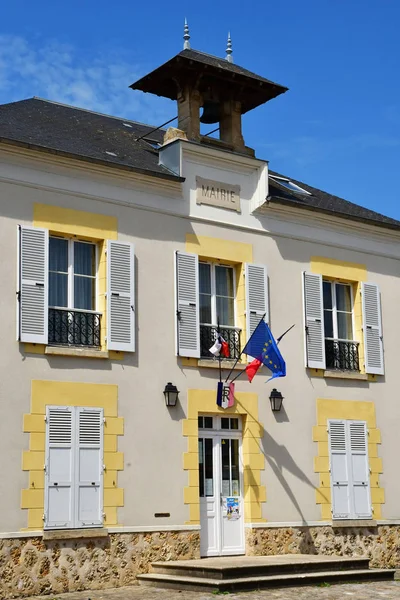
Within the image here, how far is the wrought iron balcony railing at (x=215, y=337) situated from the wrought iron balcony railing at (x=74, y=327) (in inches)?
74.9

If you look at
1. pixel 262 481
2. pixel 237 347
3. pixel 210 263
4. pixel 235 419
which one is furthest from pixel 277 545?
pixel 210 263

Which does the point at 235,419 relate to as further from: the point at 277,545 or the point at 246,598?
the point at 246,598

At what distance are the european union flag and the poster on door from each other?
2077 millimetres

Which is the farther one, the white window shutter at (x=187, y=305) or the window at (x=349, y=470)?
the window at (x=349, y=470)

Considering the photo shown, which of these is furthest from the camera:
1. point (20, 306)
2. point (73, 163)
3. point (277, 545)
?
point (277, 545)

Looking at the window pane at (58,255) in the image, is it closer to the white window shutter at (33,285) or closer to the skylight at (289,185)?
the white window shutter at (33,285)

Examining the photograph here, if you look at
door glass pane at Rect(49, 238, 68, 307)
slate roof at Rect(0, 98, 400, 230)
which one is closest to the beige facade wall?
slate roof at Rect(0, 98, 400, 230)

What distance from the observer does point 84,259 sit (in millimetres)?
14273

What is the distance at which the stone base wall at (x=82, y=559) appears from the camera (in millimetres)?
12492

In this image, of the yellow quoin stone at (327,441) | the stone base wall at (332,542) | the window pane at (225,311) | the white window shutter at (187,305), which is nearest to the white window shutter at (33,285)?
the white window shutter at (187,305)

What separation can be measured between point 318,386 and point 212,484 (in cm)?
273

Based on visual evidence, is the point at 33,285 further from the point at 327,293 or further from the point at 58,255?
the point at 327,293

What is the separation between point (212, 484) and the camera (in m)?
14.9

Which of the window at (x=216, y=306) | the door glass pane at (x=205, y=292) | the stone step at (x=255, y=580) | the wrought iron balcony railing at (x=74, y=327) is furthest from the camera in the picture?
the door glass pane at (x=205, y=292)
